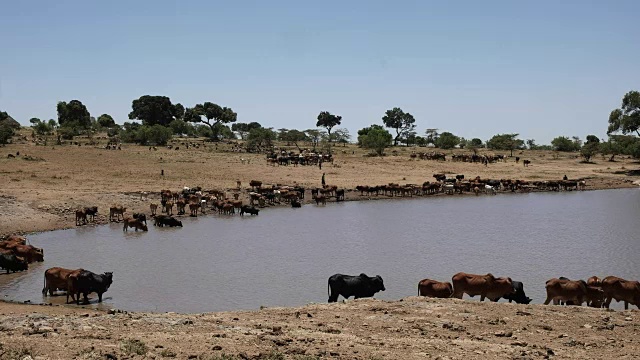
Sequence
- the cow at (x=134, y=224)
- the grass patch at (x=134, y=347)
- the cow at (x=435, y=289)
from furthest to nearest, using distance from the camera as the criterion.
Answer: the cow at (x=134, y=224)
the cow at (x=435, y=289)
the grass patch at (x=134, y=347)

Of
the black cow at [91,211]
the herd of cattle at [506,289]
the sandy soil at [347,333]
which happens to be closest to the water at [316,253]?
the herd of cattle at [506,289]

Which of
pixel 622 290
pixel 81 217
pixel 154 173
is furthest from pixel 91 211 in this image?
pixel 622 290

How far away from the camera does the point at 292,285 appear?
17656mm

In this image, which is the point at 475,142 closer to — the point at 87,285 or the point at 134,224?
the point at 134,224

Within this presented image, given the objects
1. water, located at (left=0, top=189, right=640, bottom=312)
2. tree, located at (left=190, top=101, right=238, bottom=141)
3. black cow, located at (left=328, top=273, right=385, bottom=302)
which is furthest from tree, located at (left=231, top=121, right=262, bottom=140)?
black cow, located at (left=328, top=273, right=385, bottom=302)

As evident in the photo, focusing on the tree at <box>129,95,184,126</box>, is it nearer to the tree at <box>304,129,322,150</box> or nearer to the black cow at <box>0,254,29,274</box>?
the tree at <box>304,129,322,150</box>

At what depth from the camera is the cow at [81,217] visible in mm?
28719

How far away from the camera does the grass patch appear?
8.74 metres

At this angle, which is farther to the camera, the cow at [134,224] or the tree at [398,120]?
the tree at [398,120]

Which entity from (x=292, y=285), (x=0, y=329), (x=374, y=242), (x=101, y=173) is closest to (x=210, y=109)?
(x=101, y=173)

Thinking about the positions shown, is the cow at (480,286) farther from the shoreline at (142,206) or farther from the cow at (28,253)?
the shoreline at (142,206)

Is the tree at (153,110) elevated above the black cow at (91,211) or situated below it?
above

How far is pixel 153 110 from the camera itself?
301 ft

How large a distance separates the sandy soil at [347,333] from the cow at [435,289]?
1415 mm
